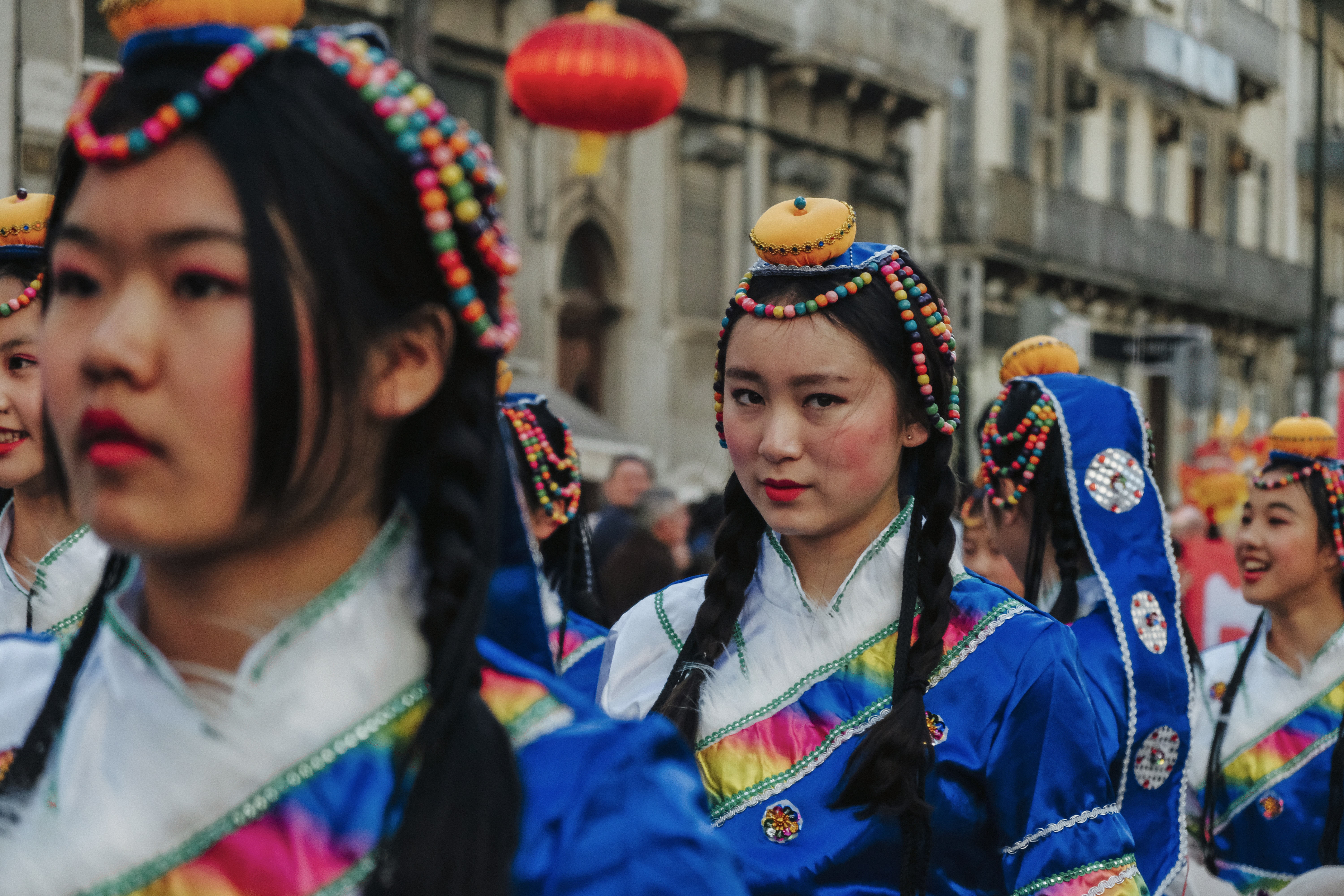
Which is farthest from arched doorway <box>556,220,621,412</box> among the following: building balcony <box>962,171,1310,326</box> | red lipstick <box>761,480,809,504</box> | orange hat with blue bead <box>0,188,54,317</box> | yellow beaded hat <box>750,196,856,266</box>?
red lipstick <box>761,480,809,504</box>

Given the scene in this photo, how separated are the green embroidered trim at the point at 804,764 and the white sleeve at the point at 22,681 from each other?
130cm

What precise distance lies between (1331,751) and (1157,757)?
42.6 inches

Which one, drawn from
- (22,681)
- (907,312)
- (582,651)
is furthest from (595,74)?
(22,681)

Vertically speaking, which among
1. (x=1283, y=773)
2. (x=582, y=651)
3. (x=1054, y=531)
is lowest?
(x=1283, y=773)

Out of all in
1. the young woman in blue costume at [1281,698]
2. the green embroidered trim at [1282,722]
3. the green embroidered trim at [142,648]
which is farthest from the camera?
the green embroidered trim at [1282,722]

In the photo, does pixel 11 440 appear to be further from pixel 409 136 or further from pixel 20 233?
pixel 409 136

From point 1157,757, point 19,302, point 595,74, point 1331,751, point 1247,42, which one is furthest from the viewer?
point 1247,42

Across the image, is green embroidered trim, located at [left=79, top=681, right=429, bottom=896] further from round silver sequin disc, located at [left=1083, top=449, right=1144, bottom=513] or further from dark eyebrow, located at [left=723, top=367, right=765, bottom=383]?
round silver sequin disc, located at [left=1083, top=449, right=1144, bottom=513]

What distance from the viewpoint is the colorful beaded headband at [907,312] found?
289 centimetres

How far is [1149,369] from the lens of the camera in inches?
765

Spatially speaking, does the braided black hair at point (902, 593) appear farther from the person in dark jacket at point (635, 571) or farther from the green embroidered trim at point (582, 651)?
the person in dark jacket at point (635, 571)

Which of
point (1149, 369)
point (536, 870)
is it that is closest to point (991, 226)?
point (1149, 369)

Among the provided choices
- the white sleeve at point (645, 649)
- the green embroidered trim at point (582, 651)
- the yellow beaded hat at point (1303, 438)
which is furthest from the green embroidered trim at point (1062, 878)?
the yellow beaded hat at point (1303, 438)

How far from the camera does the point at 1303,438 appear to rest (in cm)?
555
